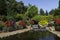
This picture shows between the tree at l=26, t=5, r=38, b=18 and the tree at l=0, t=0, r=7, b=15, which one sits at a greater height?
the tree at l=0, t=0, r=7, b=15

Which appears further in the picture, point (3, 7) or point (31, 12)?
point (31, 12)

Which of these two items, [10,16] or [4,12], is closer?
[10,16]

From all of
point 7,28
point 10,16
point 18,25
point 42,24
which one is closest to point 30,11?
point 10,16

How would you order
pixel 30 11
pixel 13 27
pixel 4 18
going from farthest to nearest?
pixel 30 11, pixel 4 18, pixel 13 27

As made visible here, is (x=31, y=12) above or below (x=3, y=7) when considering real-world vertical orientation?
below

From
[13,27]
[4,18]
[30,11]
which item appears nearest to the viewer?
[13,27]

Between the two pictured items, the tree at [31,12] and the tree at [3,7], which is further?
the tree at [31,12]

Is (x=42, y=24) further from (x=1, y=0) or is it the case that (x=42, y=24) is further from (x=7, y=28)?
(x=1, y=0)

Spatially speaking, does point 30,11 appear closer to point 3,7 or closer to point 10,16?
point 3,7

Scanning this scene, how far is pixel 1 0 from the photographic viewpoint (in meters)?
62.9

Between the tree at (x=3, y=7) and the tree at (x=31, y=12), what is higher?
the tree at (x=3, y=7)

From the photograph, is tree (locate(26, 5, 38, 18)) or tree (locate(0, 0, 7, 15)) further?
tree (locate(26, 5, 38, 18))

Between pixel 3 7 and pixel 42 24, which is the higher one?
pixel 3 7

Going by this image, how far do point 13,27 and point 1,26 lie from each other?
2989 mm
